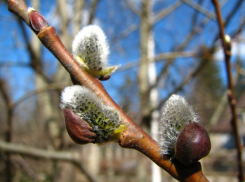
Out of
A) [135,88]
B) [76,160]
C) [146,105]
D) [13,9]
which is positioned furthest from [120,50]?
[13,9]

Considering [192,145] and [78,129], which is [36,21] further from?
[192,145]

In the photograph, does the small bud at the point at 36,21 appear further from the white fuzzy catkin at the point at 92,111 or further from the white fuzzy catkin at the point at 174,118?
the white fuzzy catkin at the point at 174,118

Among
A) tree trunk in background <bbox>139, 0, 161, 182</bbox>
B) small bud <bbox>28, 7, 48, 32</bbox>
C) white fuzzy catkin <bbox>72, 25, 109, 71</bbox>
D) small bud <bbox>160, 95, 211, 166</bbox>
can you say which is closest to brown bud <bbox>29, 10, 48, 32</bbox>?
small bud <bbox>28, 7, 48, 32</bbox>

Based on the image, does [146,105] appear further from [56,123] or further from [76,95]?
[76,95]

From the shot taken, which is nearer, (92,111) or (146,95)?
(92,111)

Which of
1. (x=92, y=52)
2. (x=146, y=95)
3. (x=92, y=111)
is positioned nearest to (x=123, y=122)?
(x=92, y=111)

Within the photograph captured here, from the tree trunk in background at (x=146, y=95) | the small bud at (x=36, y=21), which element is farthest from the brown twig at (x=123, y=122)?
the tree trunk in background at (x=146, y=95)

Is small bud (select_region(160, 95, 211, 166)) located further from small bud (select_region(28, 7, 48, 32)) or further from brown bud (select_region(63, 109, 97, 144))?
small bud (select_region(28, 7, 48, 32))
